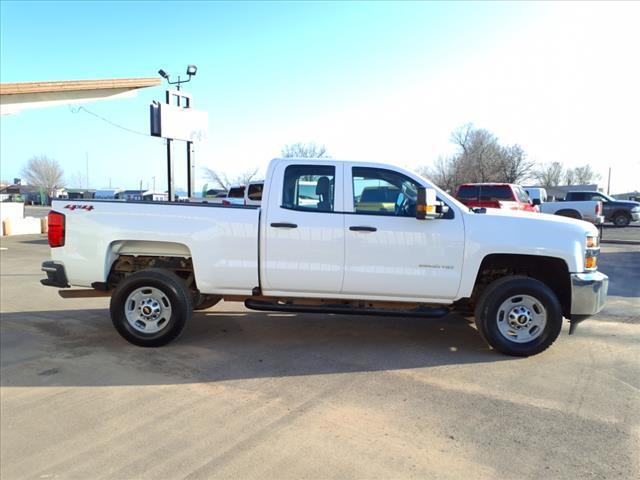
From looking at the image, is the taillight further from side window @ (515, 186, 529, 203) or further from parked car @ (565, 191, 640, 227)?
parked car @ (565, 191, 640, 227)

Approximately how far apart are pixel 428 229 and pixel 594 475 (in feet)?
8.89

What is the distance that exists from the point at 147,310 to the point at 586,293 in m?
4.85

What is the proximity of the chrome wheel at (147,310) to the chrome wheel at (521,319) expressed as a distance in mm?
3754

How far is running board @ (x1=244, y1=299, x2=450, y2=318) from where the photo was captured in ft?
17.1

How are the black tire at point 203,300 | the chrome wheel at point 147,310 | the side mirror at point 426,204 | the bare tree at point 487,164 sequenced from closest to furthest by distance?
the side mirror at point 426,204 → the chrome wheel at point 147,310 → the black tire at point 203,300 → the bare tree at point 487,164

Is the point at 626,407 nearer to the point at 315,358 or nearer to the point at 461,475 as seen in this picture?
the point at 461,475

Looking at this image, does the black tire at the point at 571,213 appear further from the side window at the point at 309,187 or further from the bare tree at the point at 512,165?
the bare tree at the point at 512,165

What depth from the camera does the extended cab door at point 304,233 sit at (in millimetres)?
5113

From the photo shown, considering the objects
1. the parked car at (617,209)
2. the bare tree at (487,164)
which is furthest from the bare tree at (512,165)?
the parked car at (617,209)

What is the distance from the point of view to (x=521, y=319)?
5.05 metres

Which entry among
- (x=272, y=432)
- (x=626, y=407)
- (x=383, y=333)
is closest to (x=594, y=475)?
(x=626, y=407)

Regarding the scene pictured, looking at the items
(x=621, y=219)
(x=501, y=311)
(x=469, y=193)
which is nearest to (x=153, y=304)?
(x=501, y=311)

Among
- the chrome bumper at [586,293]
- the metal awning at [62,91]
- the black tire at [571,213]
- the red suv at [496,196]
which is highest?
the metal awning at [62,91]

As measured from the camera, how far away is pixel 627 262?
41.9 feet
